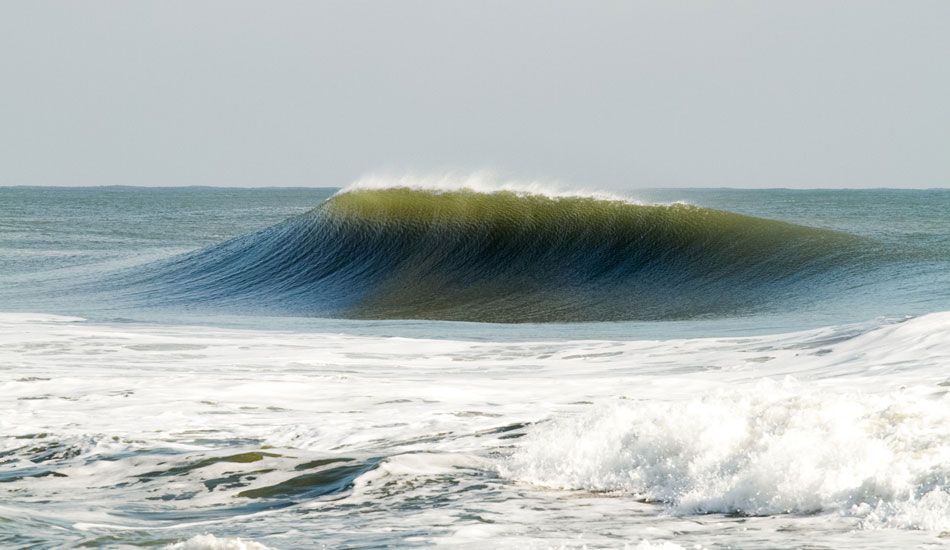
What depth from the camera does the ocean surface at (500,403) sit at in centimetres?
338

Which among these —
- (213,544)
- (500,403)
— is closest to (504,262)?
(500,403)

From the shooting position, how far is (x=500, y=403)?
5.96 m

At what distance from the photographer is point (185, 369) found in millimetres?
7668

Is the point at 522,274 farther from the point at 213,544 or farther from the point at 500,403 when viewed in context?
the point at 213,544

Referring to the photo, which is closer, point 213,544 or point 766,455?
point 213,544

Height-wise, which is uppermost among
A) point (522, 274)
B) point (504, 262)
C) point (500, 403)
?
point (504, 262)

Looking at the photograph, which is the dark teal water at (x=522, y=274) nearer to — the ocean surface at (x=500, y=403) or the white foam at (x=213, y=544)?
the ocean surface at (x=500, y=403)

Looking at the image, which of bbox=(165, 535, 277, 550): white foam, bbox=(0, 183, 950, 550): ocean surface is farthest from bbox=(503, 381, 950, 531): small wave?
bbox=(165, 535, 277, 550): white foam

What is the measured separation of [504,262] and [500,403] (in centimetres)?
1042

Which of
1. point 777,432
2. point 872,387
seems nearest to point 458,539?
point 777,432

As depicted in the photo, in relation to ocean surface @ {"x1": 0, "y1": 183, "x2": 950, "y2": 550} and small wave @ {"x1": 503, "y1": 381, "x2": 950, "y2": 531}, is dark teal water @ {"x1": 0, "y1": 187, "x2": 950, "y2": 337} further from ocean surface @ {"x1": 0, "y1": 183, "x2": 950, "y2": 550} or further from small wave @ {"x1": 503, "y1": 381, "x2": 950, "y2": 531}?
small wave @ {"x1": 503, "y1": 381, "x2": 950, "y2": 531}

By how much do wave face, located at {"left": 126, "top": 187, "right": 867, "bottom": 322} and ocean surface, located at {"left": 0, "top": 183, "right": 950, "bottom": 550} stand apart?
87 millimetres

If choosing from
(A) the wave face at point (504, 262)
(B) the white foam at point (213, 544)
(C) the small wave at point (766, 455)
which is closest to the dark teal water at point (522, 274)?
(A) the wave face at point (504, 262)

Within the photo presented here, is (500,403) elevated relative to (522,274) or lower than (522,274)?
lower
